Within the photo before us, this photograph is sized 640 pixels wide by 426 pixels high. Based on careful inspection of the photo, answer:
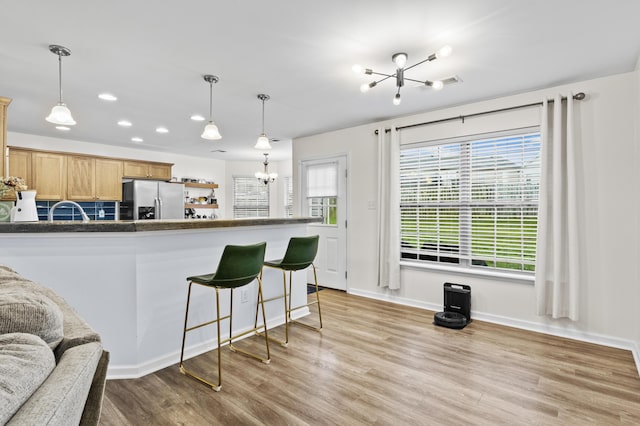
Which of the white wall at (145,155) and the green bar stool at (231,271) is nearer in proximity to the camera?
the green bar stool at (231,271)

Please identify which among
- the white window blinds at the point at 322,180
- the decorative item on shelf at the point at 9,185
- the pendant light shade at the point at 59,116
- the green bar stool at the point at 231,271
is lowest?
the green bar stool at the point at 231,271

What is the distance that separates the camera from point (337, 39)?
98.1 inches

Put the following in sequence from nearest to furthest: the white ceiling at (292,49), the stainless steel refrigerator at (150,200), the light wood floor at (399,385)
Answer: the light wood floor at (399,385) → the white ceiling at (292,49) → the stainless steel refrigerator at (150,200)

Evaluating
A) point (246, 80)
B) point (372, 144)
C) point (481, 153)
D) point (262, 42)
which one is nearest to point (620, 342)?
point (481, 153)

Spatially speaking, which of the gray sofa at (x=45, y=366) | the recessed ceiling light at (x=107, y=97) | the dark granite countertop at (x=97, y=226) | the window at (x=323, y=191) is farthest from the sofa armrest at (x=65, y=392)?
the window at (x=323, y=191)

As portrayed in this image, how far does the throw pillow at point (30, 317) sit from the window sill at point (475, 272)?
388 cm

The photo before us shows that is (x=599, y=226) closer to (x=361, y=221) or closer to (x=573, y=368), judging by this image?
(x=573, y=368)

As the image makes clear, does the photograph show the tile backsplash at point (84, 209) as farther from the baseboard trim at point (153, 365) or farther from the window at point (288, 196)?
the baseboard trim at point (153, 365)

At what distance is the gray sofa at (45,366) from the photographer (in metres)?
0.69

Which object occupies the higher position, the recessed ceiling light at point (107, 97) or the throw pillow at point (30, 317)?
the recessed ceiling light at point (107, 97)

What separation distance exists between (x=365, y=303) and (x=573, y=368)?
7.53 ft

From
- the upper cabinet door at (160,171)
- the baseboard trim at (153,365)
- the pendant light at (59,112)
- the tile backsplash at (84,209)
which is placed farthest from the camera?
the upper cabinet door at (160,171)

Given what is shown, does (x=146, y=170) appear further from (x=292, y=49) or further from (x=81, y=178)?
(x=292, y=49)

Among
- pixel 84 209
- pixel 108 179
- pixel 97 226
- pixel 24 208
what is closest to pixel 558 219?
pixel 97 226
